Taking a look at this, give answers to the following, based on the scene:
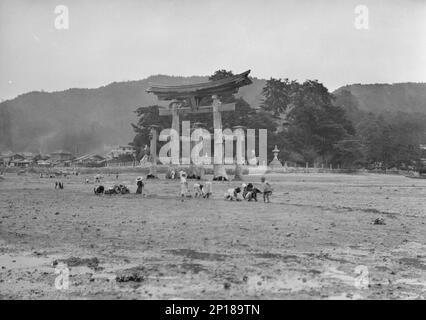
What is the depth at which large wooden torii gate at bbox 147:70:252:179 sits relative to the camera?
30.5 metres

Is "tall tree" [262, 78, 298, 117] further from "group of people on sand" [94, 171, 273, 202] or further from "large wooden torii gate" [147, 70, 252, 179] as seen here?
"group of people on sand" [94, 171, 273, 202]

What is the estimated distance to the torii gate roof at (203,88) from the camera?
2989 cm

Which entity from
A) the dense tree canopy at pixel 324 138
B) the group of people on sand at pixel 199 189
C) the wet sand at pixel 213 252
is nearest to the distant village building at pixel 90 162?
the dense tree canopy at pixel 324 138

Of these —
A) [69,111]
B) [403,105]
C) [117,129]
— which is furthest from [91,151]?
[403,105]

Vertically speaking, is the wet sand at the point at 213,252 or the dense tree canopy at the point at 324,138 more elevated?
the dense tree canopy at the point at 324,138

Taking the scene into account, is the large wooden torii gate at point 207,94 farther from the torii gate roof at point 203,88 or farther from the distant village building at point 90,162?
the distant village building at point 90,162

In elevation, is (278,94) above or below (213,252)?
above

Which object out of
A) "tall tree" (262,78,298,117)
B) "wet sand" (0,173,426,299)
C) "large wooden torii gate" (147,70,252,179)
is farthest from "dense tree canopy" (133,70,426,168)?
"wet sand" (0,173,426,299)

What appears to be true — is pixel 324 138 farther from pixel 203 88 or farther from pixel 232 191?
pixel 232 191

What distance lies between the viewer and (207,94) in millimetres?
32875

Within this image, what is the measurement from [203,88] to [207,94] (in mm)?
810

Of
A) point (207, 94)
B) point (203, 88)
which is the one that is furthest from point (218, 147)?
point (203, 88)
